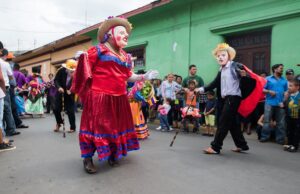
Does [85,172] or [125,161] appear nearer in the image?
[85,172]

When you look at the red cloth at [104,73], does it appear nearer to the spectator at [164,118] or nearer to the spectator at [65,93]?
the spectator at [65,93]

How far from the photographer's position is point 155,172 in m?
3.80

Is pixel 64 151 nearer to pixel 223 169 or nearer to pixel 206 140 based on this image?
pixel 223 169

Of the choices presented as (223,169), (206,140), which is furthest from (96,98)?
(206,140)

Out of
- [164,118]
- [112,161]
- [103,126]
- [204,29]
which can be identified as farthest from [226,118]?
[204,29]

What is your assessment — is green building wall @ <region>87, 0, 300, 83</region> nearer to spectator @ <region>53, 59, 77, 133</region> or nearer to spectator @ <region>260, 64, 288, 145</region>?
spectator @ <region>260, 64, 288, 145</region>

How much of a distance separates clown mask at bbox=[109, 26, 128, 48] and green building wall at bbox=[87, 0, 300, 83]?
5.18 metres

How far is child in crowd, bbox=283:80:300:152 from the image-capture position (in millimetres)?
5598

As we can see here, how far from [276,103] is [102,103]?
171 inches

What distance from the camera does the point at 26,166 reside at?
13.3 ft

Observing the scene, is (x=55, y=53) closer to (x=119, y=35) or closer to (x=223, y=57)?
(x=223, y=57)

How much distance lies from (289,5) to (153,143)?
5.03 meters

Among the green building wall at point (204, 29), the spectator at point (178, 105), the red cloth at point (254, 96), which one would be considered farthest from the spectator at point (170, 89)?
the red cloth at point (254, 96)

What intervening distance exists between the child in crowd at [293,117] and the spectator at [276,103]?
64 centimetres
